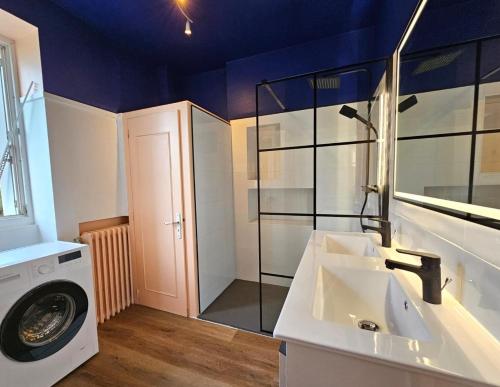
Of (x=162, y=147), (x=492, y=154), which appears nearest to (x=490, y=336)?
(x=492, y=154)

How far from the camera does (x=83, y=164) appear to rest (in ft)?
6.53

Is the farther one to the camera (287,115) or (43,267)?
(287,115)

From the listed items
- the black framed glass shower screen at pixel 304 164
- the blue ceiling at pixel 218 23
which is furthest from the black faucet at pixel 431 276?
the blue ceiling at pixel 218 23

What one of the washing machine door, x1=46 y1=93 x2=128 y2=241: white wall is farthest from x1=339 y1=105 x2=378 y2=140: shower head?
the washing machine door

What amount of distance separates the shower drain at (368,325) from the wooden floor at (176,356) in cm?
92

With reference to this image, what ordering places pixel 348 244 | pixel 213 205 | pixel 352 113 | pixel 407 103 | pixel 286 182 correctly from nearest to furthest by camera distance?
pixel 407 103 < pixel 348 244 < pixel 352 113 < pixel 213 205 < pixel 286 182

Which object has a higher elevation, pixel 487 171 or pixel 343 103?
pixel 343 103

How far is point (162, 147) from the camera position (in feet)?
6.93

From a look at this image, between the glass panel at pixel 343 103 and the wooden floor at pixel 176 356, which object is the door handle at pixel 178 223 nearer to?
the wooden floor at pixel 176 356

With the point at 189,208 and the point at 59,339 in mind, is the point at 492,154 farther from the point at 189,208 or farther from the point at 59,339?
the point at 59,339

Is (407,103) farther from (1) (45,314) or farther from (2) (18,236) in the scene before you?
(2) (18,236)

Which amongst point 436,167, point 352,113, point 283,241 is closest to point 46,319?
point 283,241

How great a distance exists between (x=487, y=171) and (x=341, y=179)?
1702mm

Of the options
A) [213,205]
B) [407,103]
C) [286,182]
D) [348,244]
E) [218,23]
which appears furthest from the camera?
[286,182]
